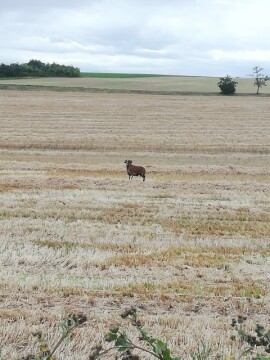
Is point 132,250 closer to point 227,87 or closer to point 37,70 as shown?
point 227,87

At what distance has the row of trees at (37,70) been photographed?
103 meters

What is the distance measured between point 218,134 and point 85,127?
9.43 metres

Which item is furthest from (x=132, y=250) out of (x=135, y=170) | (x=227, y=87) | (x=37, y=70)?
(x=37, y=70)

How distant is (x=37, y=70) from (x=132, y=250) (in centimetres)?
10379

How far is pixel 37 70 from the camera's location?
10819 cm

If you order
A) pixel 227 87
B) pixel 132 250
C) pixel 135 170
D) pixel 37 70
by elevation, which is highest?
pixel 37 70

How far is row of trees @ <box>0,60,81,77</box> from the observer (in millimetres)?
103125

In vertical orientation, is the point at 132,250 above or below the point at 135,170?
above

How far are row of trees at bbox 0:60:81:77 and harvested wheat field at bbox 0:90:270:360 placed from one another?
3149 inches

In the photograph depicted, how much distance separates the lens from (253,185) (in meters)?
17.8

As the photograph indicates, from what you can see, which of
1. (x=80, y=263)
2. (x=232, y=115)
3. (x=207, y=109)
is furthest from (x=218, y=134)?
(x=80, y=263)

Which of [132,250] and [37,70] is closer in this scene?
[132,250]

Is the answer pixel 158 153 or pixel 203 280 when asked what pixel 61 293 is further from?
pixel 158 153

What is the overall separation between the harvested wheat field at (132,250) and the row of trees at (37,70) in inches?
3149
